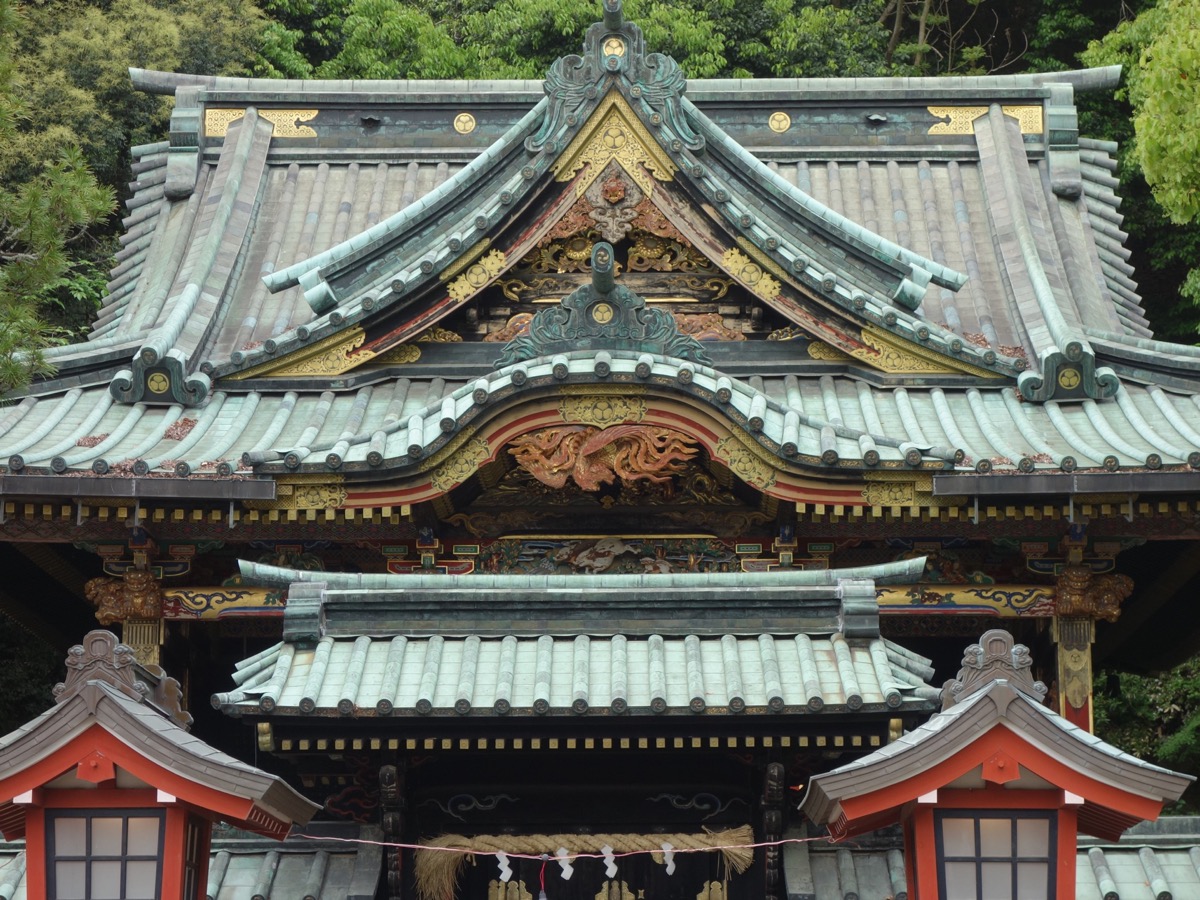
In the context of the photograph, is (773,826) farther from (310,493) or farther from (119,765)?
(310,493)

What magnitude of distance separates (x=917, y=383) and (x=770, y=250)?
5.10ft

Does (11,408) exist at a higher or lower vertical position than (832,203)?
lower

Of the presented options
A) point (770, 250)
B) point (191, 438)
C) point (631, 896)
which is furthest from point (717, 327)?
point (631, 896)

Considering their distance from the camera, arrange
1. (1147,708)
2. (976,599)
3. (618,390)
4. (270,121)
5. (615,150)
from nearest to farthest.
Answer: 1. (618,390)
2. (976,599)
3. (615,150)
4. (270,121)
5. (1147,708)

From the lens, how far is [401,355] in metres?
13.9

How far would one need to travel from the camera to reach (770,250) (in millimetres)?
13273

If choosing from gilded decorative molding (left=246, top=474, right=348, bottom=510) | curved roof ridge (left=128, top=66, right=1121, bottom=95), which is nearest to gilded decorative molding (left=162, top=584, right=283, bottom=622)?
gilded decorative molding (left=246, top=474, right=348, bottom=510)

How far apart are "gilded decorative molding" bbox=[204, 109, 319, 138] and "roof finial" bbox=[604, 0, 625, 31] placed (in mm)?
4381

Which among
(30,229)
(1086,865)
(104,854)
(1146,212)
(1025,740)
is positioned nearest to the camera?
(1025,740)

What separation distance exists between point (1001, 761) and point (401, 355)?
6581 millimetres

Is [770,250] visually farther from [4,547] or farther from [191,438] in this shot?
[4,547]

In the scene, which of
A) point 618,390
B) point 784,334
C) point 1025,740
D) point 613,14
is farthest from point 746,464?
point 1025,740

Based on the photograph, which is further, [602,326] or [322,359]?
[322,359]

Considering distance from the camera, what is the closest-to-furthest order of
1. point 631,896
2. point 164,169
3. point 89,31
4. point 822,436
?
point 631,896, point 822,436, point 164,169, point 89,31
